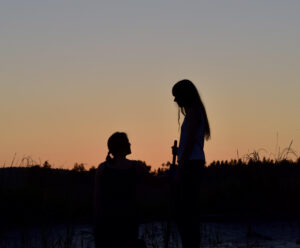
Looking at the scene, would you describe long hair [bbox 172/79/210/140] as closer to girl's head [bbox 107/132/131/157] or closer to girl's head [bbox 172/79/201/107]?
girl's head [bbox 172/79/201/107]

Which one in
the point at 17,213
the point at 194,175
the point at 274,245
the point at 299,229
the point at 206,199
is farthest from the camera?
the point at 206,199

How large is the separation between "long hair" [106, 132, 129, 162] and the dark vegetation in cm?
463

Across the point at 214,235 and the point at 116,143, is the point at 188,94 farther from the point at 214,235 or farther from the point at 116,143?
the point at 214,235

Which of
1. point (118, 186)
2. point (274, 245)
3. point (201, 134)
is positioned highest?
point (201, 134)

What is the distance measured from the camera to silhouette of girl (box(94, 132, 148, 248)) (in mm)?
6035

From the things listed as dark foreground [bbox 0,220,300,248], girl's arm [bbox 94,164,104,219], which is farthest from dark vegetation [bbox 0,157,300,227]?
girl's arm [bbox 94,164,104,219]

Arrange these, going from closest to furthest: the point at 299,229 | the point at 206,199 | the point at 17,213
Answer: the point at 299,229
the point at 17,213
the point at 206,199

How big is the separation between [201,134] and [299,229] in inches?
187

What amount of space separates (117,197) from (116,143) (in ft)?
1.72

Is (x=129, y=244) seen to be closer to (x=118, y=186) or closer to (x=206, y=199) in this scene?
(x=118, y=186)

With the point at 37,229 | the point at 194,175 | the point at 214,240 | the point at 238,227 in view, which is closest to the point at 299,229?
the point at 238,227

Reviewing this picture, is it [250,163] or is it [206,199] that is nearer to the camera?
[250,163]

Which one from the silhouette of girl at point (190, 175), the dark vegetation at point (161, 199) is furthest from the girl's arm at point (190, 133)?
the dark vegetation at point (161, 199)

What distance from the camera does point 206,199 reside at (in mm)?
12070
